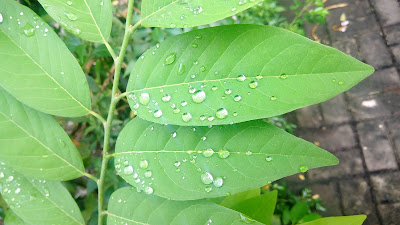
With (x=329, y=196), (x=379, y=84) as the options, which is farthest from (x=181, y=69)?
(x=379, y=84)

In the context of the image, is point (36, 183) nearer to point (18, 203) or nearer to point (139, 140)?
point (18, 203)

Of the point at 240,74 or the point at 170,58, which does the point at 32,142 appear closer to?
the point at 170,58

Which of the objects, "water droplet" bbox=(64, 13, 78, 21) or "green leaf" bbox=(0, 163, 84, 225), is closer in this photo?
"water droplet" bbox=(64, 13, 78, 21)

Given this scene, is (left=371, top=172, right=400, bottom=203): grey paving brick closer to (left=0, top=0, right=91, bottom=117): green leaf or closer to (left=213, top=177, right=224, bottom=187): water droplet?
(left=213, top=177, right=224, bottom=187): water droplet

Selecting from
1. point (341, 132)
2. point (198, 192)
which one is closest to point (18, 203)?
point (198, 192)

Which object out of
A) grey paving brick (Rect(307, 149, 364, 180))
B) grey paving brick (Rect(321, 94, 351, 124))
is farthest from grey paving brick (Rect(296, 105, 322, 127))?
grey paving brick (Rect(307, 149, 364, 180))

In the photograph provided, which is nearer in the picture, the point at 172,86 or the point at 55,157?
the point at 172,86

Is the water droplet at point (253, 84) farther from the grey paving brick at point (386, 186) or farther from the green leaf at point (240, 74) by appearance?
the grey paving brick at point (386, 186)
